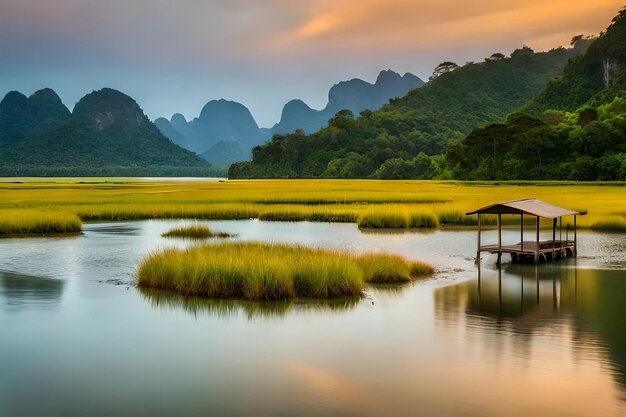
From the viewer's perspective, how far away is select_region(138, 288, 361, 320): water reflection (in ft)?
55.9

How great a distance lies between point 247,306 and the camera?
17.7m

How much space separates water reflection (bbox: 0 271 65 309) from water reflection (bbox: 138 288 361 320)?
10.2 feet

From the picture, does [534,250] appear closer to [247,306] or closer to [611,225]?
[247,306]

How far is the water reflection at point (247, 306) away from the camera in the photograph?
671 inches

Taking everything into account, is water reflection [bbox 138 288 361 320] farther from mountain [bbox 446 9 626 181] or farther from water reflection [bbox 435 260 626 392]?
mountain [bbox 446 9 626 181]

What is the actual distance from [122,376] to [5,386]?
1.87m

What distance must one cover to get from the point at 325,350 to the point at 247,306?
4.47 m

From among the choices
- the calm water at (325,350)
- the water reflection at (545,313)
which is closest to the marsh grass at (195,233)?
the calm water at (325,350)

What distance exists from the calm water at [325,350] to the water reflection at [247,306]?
0.26 ft

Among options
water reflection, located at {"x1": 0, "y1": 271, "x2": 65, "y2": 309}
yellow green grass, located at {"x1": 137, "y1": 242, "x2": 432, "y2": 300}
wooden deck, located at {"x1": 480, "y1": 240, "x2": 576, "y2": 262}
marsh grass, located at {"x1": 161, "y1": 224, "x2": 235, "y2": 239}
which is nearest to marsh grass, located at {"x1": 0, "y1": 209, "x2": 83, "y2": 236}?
marsh grass, located at {"x1": 161, "y1": 224, "x2": 235, "y2": 239}

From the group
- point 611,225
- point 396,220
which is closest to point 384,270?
point 396,220

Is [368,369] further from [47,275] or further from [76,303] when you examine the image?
[47,275]

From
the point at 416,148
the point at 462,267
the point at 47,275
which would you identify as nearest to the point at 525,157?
the point at 416,148

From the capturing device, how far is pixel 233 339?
14602mm
